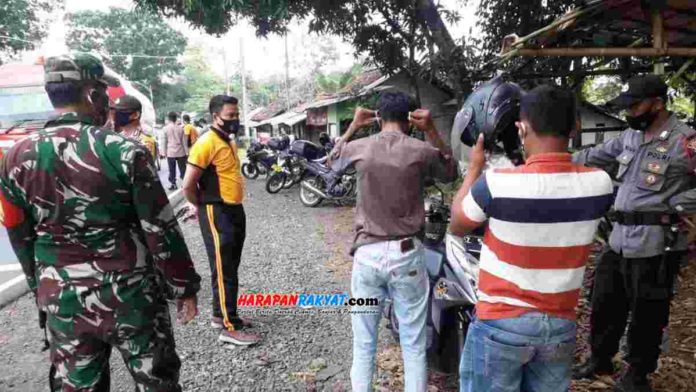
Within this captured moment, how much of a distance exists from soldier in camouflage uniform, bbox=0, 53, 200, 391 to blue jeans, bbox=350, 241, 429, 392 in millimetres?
896

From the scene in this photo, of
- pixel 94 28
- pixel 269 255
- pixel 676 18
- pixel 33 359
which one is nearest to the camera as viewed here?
pixel 33 359

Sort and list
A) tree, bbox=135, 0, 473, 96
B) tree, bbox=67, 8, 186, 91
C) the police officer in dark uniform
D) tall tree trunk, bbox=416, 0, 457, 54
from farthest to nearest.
A: tree, bbox=67, 8, 186, 91
tall tree trunk, bbox=416, 0, 457, 54
tree, bbox=135, 0, 473, 96
the police officer in dark uniform

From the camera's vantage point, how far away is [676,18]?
12.2 feet

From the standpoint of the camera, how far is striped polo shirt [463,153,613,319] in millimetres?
1547

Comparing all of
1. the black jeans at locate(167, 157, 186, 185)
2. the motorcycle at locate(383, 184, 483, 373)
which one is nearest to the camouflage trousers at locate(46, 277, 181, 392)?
the motorcycle at locate(383, 184, 483, 373)

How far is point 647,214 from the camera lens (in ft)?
8.29

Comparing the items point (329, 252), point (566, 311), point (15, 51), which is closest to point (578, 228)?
point (566, 311)

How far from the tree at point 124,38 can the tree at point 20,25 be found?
13623mm

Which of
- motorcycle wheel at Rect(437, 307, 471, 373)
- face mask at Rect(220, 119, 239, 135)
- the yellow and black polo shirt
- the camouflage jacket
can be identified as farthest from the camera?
face mask at Rect(220, 119, 239, 135)

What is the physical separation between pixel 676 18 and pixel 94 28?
138 feet

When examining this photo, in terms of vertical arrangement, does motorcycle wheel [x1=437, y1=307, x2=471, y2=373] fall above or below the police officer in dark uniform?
below

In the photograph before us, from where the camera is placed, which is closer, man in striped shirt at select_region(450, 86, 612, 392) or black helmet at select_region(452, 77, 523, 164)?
man in striped shirt at select_region(450, 86, 612, 392)

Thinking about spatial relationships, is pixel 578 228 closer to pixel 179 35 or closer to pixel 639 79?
pixel 639 79

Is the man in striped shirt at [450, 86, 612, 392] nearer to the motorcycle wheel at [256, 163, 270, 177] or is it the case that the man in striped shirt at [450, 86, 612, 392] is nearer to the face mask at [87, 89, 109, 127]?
the face mask at [87, 89, 109, 127]
